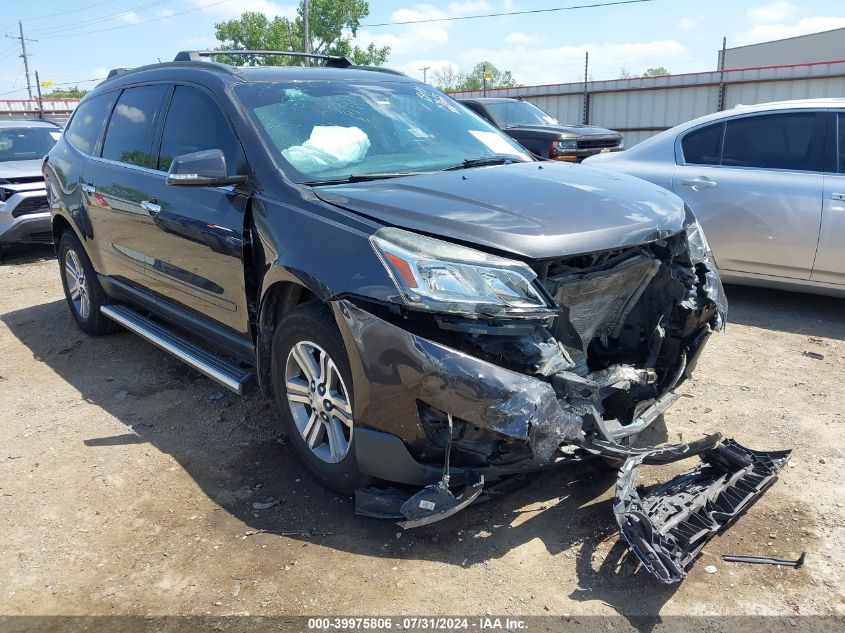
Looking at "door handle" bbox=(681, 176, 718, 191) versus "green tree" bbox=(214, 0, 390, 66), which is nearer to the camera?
"door handle" bbox=(681, 176, 718, 191)

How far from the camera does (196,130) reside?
3902mm

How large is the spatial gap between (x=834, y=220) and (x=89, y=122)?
5714 mm

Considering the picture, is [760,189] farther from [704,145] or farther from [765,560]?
[765,560]

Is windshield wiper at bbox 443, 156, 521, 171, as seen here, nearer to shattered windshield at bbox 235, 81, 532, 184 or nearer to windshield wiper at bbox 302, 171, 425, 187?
shattered windshield at bbox 235, 81, 532, 184

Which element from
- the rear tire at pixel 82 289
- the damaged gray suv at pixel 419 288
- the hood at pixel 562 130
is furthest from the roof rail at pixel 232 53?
A: the hood at pixel 562 130

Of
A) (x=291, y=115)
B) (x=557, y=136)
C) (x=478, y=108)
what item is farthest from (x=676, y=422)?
(x=478, y=108)

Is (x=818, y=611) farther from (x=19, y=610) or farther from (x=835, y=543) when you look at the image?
(x=19, y=610)

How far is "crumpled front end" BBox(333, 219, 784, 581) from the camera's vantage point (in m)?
2.49

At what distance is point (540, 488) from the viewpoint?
323cm

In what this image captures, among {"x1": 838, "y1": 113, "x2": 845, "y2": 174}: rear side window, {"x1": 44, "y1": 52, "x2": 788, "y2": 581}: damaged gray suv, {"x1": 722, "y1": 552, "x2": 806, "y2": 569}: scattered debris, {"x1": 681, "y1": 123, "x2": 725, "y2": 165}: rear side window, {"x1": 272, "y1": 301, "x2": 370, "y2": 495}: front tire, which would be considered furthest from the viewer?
{"x1": 681, "y1": 123, "x2": 725, "y2": 165}: rear side window

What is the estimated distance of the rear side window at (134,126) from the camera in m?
4.38

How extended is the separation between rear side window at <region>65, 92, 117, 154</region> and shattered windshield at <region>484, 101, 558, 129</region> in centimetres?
757

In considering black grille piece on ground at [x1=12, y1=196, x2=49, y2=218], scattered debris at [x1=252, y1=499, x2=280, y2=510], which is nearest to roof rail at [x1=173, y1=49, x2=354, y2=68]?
scattered debris at [x1=252, y1=499, x2=280, y2=510]

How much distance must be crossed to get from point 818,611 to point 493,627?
1.15m
